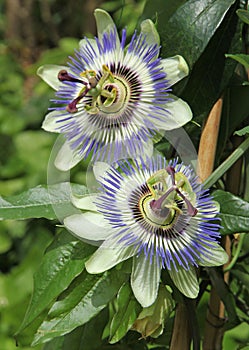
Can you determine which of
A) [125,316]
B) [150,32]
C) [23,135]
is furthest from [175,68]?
[23,135]

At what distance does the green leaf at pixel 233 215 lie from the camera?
0.67m

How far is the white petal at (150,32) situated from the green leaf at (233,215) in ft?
0.58

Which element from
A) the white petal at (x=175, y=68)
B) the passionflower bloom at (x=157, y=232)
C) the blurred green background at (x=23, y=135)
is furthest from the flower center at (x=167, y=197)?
the blurred green background at (x=23, y=135)

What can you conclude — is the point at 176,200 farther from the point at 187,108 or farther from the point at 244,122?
the point at 244,122

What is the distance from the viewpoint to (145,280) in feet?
2.18

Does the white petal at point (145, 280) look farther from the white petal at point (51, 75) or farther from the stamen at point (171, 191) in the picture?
the white petal at point (51, 75)

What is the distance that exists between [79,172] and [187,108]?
69.4 inches

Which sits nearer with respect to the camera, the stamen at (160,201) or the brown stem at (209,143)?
the stamen at (160,201)

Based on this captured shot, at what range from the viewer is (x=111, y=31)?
A: 73 centimetres

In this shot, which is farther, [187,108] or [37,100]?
[37,100]

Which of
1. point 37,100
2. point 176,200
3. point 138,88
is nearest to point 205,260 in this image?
point 176,200

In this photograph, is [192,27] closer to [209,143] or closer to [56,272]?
[209,143]

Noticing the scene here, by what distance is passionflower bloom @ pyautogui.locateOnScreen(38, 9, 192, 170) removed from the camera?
0.70 metres

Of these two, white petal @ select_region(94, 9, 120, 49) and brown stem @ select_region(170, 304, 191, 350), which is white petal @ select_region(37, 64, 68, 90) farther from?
brown stem @ select_region(170, 304, 191, 350)
